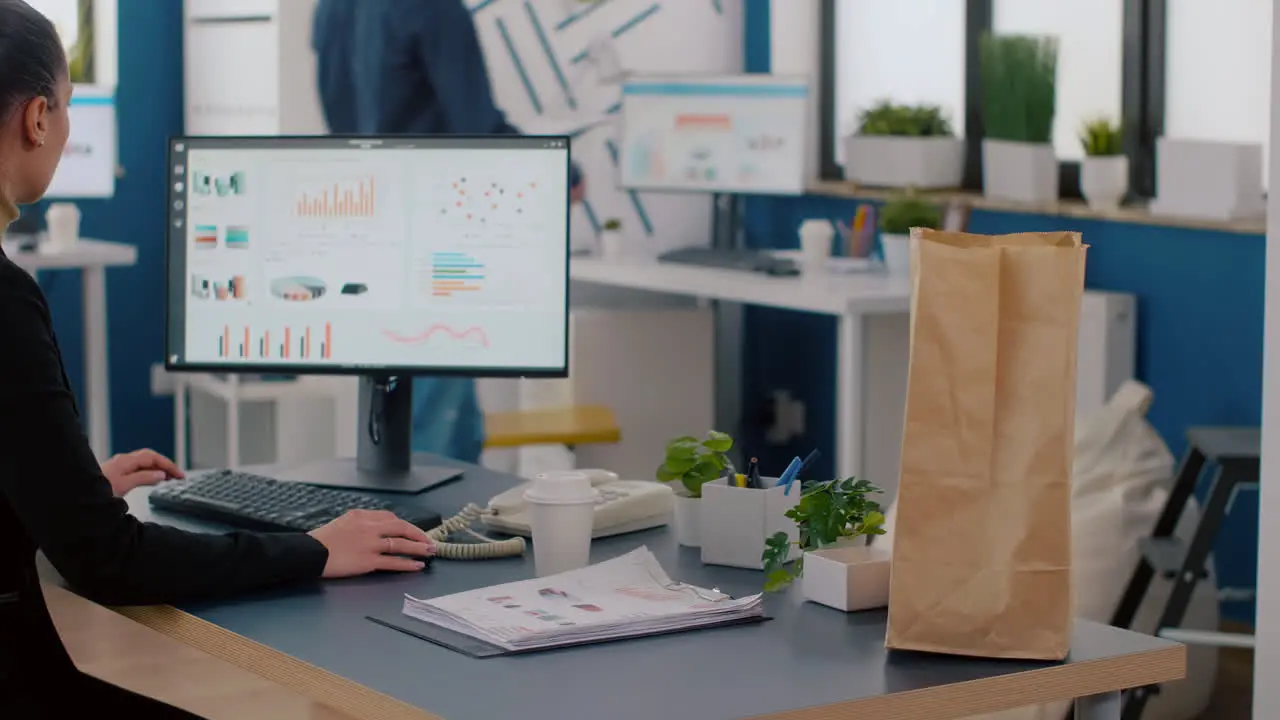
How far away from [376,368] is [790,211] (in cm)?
344

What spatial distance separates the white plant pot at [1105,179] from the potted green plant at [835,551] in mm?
2626

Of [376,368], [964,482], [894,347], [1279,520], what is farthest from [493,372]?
[894,347]

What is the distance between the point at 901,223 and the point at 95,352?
2370 mm

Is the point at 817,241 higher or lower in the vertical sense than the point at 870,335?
higher

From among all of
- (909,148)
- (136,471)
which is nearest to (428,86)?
(909,148)

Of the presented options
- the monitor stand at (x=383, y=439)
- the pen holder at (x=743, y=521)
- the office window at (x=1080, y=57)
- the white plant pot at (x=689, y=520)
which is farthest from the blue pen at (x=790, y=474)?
the office window at (x=1080, y=57)

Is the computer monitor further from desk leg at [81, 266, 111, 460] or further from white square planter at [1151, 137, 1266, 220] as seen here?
desk leg at [81, 266, 111, 460]

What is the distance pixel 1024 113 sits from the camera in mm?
4473

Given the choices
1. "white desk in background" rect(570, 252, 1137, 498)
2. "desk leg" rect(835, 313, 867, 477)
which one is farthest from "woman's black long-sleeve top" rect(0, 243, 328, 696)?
"desk leg" rect(835, 313, 867, 477)

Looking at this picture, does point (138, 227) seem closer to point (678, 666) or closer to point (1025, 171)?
point (1025, 171)

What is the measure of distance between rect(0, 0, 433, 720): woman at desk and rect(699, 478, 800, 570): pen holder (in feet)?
0.98

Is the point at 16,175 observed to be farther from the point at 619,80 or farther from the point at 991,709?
the point at 619,80

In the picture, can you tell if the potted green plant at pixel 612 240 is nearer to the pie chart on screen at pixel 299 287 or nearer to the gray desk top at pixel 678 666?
the pie chart on screen at pixel 299 287

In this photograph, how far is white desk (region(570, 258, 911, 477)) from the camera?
13.0ft
